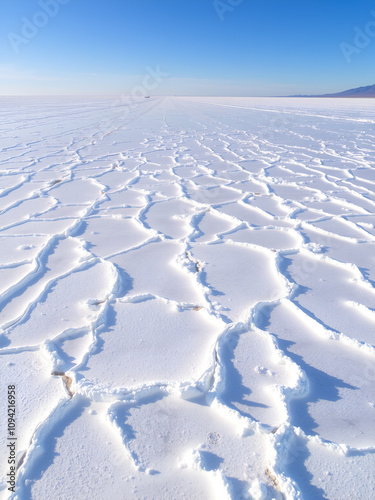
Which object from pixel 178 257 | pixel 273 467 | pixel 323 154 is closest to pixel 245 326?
pixel 273 467

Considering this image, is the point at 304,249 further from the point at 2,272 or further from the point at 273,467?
the point at 2,272

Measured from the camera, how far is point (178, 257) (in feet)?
6.68

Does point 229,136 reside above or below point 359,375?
below

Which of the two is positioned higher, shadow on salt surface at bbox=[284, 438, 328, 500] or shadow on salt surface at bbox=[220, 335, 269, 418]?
shadow on salt surface at bbox=[284, 438, 328, 500]

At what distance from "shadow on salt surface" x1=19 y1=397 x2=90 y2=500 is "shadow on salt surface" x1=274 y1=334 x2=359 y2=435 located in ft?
1.95

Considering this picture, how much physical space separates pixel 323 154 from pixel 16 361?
16.7 ft

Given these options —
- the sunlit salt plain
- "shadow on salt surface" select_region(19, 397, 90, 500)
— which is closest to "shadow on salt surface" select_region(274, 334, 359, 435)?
the sunlit salt plain

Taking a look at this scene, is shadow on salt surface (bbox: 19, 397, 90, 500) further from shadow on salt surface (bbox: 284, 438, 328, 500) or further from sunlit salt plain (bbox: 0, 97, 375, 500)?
shadow on salt surface (bbox: 284, 438, 328, 500)

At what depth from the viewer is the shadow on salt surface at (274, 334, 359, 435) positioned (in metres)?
1.03

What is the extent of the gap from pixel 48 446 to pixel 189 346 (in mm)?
545

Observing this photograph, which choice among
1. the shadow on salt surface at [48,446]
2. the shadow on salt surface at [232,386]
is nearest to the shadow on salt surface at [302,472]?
the shadow on salt surface at [232,386]

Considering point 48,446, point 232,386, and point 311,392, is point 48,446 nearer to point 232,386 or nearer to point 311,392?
point 232,386

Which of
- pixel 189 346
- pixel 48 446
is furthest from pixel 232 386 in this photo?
pixel 48 446

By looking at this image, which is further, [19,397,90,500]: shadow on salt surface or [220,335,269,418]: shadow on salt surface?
[220,335,269,418]: shadow on salt surface
